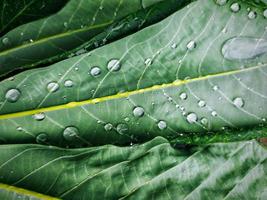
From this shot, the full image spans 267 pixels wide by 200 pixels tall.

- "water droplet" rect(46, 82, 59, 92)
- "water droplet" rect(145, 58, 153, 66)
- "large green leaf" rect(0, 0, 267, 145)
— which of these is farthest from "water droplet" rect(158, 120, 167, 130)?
"water droplet" rect(46, 82, 59, 92)

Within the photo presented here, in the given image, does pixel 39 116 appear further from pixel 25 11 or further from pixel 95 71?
pixel 25 11

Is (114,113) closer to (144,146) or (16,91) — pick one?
(144,146)

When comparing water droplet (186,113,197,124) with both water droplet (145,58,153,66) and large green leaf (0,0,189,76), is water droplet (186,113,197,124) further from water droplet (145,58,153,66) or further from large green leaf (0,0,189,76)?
large green leaf (0,0,189,76)

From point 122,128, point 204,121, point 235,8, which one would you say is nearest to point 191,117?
point 204,121

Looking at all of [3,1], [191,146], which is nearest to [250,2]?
[191,146]

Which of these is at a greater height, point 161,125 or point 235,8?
point 235,8

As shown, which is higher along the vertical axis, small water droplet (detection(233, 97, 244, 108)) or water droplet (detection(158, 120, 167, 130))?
Answer: small water droplet (detection(233, 97, 244, 108))

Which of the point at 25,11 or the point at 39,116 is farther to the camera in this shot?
the point at 25,11

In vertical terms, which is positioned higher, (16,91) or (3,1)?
(3,1)
